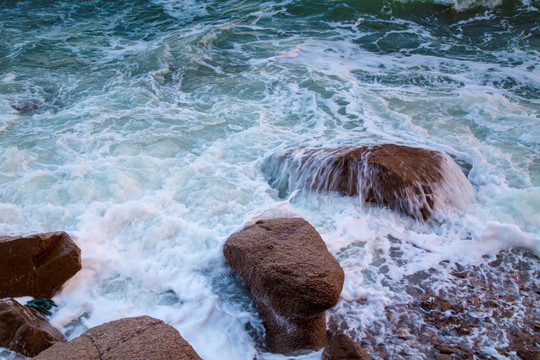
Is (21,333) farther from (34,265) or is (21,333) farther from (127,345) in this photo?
(127,345)

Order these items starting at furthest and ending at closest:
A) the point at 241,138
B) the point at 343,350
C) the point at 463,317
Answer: the point at 241,138 < the point at 463,317 < the point at 343,350

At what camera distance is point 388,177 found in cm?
494

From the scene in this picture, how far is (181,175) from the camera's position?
5746 millimetres

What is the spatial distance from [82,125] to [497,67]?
8492mm

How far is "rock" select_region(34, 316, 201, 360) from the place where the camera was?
8.95 feet

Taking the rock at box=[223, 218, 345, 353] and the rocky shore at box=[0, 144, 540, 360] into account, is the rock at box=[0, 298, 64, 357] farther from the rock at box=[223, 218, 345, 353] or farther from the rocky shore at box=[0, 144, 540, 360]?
the rock at box=[223, 218, 345, 353]

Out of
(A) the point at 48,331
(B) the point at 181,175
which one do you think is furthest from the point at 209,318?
(B) the point at 181,175

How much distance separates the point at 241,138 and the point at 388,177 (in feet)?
8.52

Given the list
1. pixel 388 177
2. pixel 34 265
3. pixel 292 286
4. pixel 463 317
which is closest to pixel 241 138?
pixel 388 177

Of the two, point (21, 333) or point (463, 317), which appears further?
point (463, 317)

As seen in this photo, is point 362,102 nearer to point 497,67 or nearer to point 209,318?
point 497,67

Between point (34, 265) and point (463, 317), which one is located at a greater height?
point (34, 265)

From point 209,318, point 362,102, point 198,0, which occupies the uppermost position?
point 198,0

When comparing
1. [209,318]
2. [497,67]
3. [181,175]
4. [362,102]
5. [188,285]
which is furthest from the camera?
[497,67]
